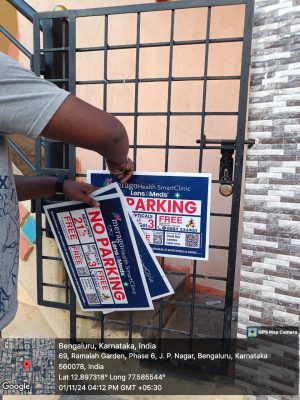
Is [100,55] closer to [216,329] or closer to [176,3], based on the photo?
[176,3]

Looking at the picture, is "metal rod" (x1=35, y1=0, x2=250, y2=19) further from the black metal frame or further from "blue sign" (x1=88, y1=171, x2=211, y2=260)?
"blue sign" (x1=88, y1=171, x2=211, y2=260)

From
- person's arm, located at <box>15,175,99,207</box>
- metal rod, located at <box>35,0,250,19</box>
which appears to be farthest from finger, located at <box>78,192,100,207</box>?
metal rod, located at <box>35,0,250,19</box>

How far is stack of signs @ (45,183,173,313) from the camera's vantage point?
199 cm

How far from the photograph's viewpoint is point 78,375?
7.88 feet

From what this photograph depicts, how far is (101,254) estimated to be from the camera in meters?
2.09

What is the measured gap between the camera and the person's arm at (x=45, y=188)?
174cm

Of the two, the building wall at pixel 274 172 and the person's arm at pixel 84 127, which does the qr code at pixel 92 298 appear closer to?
the building wall at pixel 274 172

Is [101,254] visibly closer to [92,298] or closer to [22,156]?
[92,298]

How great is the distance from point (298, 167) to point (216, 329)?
1446 millimetres

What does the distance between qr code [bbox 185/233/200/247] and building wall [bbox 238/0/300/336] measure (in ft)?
0.90

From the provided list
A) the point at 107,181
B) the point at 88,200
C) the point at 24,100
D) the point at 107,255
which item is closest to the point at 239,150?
the point at 107,181

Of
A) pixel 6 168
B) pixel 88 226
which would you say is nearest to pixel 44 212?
pixel 88 226

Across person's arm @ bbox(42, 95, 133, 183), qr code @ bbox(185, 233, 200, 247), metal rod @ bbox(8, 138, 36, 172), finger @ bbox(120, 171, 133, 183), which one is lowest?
qr code @ bbox(185, 233, 200, 247)

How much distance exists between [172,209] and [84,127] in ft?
3.26
